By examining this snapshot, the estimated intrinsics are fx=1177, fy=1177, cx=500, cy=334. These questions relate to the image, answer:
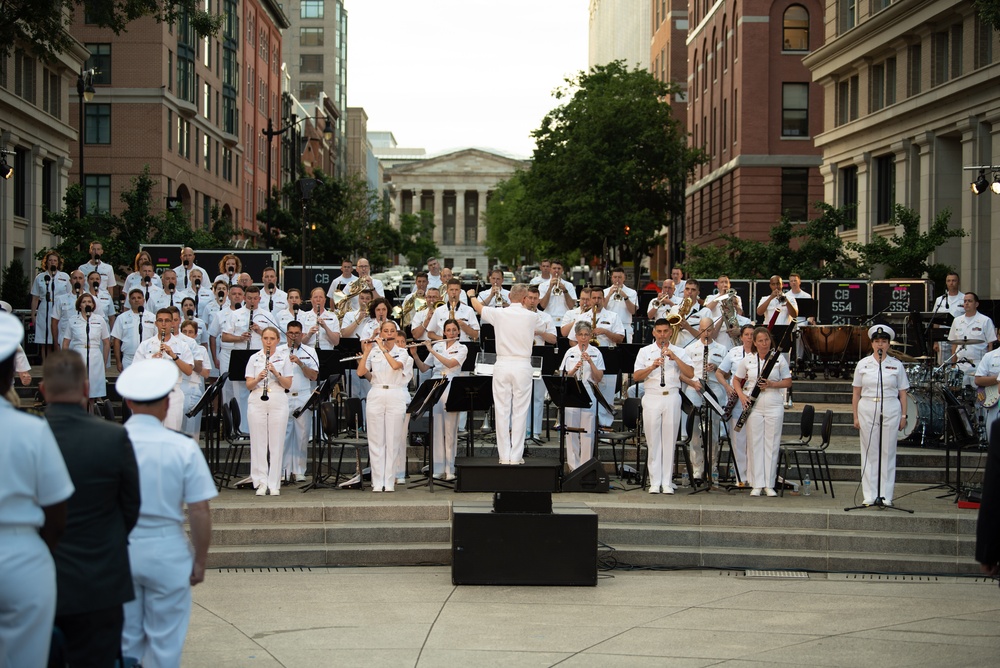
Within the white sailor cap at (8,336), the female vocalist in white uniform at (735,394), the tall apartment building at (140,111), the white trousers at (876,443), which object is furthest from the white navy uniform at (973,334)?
the tall apartment building at (140,111)

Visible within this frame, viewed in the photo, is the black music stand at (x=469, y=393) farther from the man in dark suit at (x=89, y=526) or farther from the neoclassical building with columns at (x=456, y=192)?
the neoclassical building with columns at (x=456, y=192)

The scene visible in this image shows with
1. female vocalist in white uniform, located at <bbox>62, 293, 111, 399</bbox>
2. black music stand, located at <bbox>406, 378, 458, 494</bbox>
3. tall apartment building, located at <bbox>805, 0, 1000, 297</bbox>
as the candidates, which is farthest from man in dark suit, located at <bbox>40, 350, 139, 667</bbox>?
tall apartment building, located at <bbox>805, 0, 1000, 297</bbox>

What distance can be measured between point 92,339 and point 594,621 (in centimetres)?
1055

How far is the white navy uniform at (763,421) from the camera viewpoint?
1502 cm

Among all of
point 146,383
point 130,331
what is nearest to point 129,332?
point 130,331

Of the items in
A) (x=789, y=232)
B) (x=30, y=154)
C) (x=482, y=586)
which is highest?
(x=30, y=154)

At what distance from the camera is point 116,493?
5715mm

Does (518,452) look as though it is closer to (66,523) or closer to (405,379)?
(405,379)

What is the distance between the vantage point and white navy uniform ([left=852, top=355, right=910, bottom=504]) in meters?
14.3

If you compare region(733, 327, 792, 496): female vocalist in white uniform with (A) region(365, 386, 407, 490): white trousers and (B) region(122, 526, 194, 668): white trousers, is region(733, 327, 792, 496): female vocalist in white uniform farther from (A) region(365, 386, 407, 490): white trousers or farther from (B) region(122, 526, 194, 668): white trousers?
(B) region(122, 526, 194, 668): white trousers

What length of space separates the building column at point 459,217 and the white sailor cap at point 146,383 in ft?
550

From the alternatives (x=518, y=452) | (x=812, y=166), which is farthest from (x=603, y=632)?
(x=812, y=166)

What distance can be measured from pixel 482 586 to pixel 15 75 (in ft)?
112

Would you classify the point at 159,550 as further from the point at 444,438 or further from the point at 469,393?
the point at 444,438
